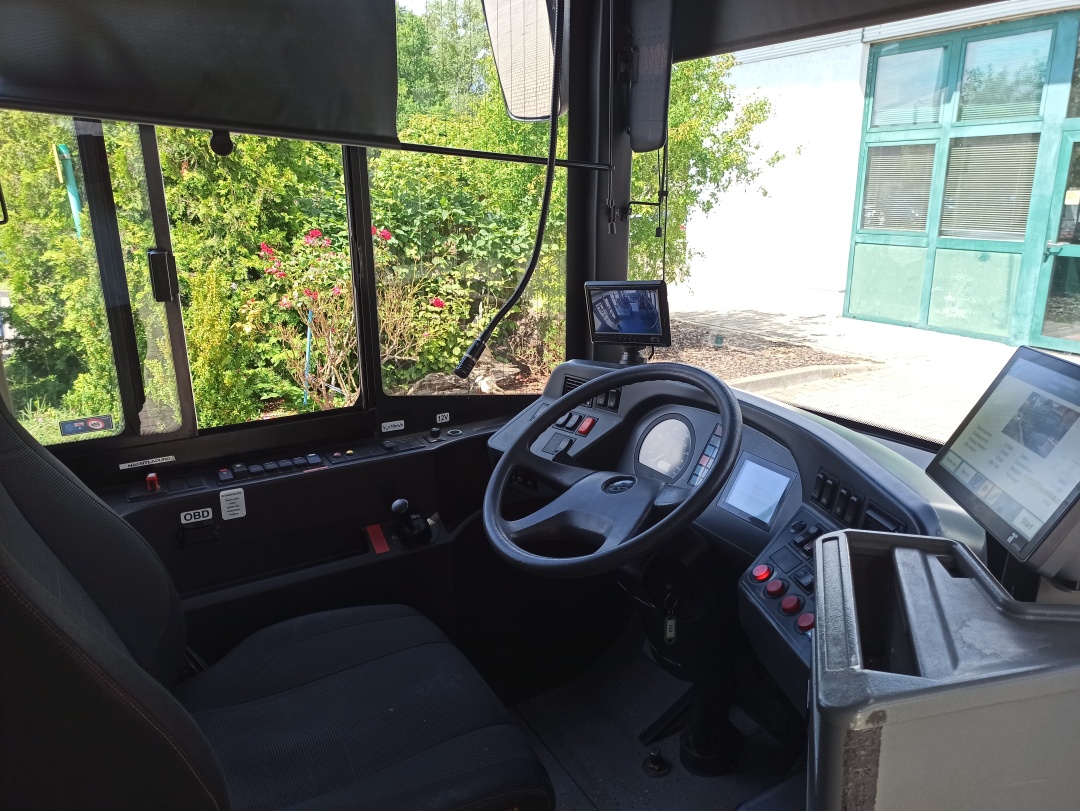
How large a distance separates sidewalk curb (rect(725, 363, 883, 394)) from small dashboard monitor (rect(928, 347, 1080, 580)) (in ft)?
3.67

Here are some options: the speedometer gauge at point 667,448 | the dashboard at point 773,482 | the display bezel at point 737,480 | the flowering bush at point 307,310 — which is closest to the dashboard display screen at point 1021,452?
the dashboard at point 773,482

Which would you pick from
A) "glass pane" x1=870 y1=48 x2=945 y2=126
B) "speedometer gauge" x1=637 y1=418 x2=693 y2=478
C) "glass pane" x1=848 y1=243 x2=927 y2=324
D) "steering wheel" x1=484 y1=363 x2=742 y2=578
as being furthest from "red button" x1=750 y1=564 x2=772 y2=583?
"glass pane" x1=870 y1=48 x2=945 y2=126

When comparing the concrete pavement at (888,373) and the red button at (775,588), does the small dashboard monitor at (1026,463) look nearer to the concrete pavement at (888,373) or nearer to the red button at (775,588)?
the red button at (775,588)

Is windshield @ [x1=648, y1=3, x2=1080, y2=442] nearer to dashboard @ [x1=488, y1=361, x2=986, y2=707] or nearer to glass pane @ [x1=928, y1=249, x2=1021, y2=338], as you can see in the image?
glass pane @ [x1=928, y1=249, x2=1021, y2=338]

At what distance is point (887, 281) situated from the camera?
7.45 feet

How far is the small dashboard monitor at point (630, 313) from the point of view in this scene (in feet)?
6.18

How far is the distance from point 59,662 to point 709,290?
241 centimetres

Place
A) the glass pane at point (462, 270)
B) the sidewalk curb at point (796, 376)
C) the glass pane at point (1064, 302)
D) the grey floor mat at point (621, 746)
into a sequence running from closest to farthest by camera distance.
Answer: the glass pane at point (1064, 302) → the grey floor mat at point (621, 746) → the sidewalk curb at point (796, 376) → the glass pane at point (462, 270)

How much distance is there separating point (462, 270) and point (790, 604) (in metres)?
1.71

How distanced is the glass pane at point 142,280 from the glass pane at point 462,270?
63 cm

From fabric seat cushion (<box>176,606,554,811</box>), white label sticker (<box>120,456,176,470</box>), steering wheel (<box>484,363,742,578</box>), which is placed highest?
steering wheel (<box>484,363,742,578</box>)

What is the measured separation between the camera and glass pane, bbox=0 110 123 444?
1629mm

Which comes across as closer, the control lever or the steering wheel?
the steering wheel

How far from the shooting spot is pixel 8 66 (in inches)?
55.7
